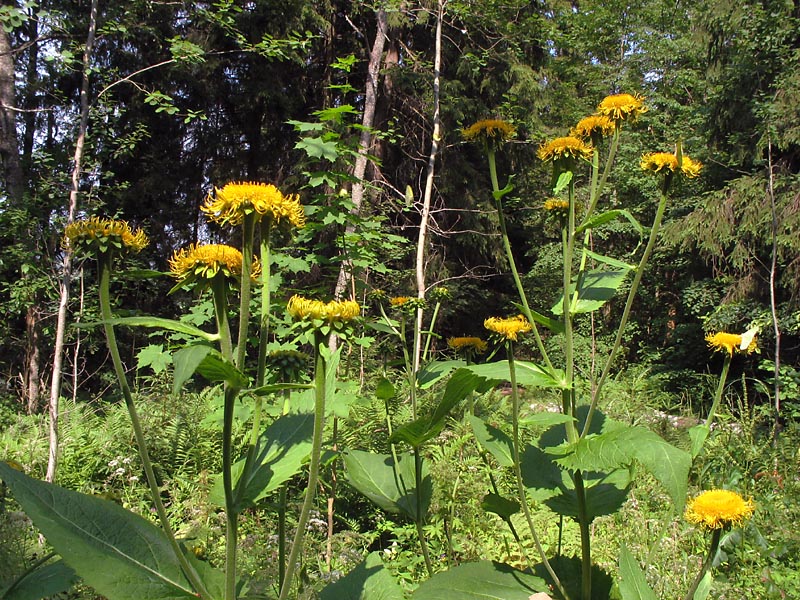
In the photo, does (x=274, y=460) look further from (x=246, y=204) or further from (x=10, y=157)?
(x=10, y=157)

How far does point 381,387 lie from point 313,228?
192 cm

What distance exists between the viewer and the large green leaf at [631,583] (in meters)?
1.16

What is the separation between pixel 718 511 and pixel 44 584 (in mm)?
1495

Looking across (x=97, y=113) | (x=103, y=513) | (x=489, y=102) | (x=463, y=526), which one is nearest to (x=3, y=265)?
(x=97, y=113)

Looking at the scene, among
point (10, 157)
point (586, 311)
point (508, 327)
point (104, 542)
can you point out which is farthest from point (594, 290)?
point (10, 157)

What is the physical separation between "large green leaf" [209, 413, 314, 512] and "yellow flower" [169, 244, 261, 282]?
355 mm

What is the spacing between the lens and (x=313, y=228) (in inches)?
137

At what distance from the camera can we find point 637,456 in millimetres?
1064

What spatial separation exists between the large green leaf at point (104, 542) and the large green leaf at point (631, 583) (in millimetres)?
904

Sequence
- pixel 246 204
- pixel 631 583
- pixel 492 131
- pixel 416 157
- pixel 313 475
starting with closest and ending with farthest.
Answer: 1. pixel 313 475
2. pixel 246 204
3. pixel 631 583
4. pixel 492 131
5. pixel 416 157

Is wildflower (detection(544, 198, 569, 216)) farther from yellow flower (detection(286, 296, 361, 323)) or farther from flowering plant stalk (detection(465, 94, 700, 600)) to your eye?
yellow flower (detection(286, 296, 361, 323))

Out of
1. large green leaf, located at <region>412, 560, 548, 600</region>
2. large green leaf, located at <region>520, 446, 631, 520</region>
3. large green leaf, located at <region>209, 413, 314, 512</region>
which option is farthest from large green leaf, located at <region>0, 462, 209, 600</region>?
large green leaf, located at <region>520, 446, 631, 520</region>

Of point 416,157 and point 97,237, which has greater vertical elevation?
point 416,157

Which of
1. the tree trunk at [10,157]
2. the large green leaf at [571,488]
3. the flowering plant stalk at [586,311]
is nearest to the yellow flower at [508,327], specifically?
the flowering plant stalk at [586,311]
